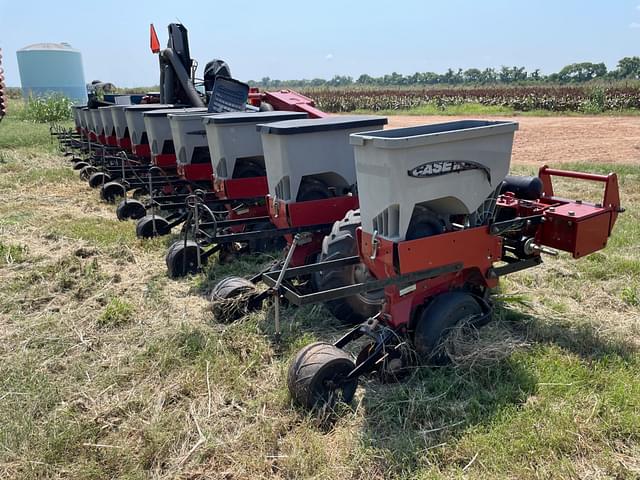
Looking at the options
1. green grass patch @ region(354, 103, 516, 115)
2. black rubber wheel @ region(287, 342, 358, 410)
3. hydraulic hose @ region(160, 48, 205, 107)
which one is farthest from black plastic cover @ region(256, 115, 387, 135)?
green grass patch @ region(354, 103, 516, 115)

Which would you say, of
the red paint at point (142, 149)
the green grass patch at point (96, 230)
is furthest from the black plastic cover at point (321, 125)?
the red paint at point (142, 149)

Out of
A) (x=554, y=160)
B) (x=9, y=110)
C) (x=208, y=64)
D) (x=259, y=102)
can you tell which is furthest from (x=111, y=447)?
(x=9, y=110)

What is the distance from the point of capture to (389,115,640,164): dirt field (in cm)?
1284

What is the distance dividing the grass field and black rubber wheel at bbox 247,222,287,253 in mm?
901

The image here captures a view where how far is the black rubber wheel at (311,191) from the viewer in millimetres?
4820

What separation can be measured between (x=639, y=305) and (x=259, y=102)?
20.2 feet

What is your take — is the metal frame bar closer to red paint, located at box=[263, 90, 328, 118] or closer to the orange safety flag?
red paint, located at box=[263, 90, 328, 118]

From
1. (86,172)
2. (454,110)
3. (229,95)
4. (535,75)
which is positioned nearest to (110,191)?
(86,172)

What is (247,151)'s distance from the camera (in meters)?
5.79

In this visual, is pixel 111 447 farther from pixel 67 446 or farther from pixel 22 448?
pixel 22 448

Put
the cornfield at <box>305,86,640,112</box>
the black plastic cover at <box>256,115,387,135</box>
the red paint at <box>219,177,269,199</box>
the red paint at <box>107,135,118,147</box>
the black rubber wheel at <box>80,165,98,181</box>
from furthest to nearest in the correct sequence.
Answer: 1. the cornfield at <box>305,86,640,112</box>
2. the red paint at <box>107,135,118,147</box>
3. the black rubber wheel at <box>80,165,98,181</box>
4. the red paint at <box>219,177,269,199</box>
5. the black plastic cover at <box>256,115,387,135</box>

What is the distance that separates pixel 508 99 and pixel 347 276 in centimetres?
3056

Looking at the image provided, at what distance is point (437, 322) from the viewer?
339cm

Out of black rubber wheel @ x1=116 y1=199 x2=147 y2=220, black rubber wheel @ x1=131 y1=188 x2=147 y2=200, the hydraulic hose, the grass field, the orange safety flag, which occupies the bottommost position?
the grass field
